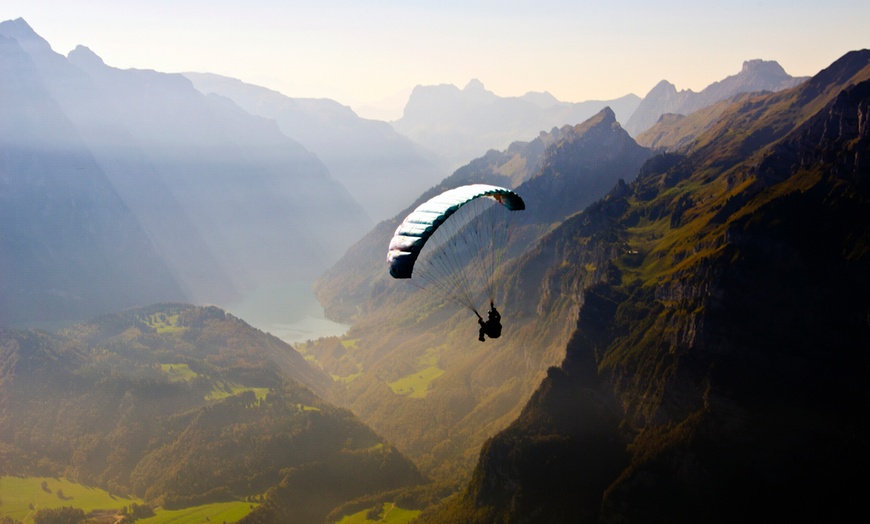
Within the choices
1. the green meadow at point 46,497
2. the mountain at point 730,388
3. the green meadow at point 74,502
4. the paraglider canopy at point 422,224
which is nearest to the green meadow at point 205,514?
the green meadow at point 74,502

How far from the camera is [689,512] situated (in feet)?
389

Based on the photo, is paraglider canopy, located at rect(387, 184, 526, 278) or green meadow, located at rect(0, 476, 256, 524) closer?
paraglider canopy, located at rect(387, 184, 526, 278)

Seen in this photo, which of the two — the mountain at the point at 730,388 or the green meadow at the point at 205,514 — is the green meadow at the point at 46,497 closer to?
the green meadow at the point at 205,514

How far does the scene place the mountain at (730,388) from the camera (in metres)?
116

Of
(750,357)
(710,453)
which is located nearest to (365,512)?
(710,453)

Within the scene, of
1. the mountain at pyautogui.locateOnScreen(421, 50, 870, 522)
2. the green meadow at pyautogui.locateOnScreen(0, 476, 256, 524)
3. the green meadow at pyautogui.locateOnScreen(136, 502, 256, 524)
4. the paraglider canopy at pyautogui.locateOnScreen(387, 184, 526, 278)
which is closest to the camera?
the paraglider canopy at pyautogui.locateOnScreen(387, 184, 526, 278)

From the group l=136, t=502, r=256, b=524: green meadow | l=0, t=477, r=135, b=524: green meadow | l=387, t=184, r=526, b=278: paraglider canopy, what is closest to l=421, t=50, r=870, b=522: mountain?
l=136, t=502, r=256, b=524: green meadow

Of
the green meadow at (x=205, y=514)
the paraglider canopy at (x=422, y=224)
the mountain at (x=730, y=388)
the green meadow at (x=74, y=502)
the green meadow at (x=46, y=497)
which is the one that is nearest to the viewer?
the paraglider canopy at (x=422, y=224)

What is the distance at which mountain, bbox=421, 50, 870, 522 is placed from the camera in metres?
116

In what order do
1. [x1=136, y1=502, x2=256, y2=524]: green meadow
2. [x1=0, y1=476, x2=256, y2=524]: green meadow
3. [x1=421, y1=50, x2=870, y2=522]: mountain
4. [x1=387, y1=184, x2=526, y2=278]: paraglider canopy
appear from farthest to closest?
[x1=0, y1=476, x2=256, y2=524]: green meadow
[x1=136, y1=502, x2=256, y2=524]: green meadow
[x1=421, y1=50, x2=870, y2=522]: mountain
[x1=387, y1=184, x2=526, y2=278]: paraglider canopy

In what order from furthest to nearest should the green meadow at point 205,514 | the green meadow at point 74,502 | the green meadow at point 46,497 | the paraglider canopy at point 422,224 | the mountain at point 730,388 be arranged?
the green meadow at point 46,497 < the green meadow at point 74,502 < the green meadow at point 205,514 < the mountain at point 730,388 < the paraglider canopy at point 422,224

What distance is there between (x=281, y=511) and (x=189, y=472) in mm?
34499

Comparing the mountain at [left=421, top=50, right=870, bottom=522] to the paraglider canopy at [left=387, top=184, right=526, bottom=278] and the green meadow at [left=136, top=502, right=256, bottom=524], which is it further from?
the paraglider canopy at [left=387, top=184, right=526, bottom=278]

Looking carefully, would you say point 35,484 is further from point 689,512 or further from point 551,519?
point 689,512
